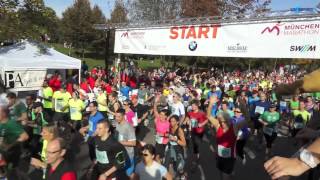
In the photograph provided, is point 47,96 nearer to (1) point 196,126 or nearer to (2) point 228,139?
(1) point 196,126

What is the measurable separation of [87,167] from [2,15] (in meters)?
9.47

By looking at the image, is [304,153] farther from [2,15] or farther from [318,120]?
[2,15]

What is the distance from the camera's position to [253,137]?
1195cm

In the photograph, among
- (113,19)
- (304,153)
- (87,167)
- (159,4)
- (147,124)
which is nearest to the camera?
(304,153)

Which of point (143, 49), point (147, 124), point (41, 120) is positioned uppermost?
point (143, 49)

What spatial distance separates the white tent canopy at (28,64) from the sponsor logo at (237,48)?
615 cm

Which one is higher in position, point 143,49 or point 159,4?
point 159,4

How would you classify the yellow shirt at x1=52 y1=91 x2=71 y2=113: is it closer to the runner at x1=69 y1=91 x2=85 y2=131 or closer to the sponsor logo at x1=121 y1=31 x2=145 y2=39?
the runner at x1=69 y1=91 x2=85 y2=131

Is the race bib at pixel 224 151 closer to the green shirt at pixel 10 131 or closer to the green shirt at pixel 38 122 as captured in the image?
the green shirt at pixel 10 131

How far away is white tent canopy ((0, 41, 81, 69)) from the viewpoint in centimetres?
1356

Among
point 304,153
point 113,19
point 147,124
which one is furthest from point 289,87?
point 113,19

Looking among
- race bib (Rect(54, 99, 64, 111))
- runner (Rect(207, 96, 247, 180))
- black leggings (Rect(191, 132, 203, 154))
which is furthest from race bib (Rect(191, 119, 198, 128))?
race bib (Rect(54, 99, 64, 111))

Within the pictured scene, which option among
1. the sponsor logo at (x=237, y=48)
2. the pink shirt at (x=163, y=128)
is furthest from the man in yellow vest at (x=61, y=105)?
the sponsor logo at (x=237, y=48)

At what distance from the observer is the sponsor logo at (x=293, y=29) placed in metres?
10.9
